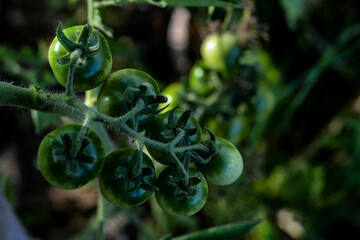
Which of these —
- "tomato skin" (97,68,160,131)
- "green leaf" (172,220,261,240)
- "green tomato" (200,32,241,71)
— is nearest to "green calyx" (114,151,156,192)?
"tomato skin" (97,68,160,131)

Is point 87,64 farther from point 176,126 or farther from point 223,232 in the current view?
point 223,232

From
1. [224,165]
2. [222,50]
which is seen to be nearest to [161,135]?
[224,165]

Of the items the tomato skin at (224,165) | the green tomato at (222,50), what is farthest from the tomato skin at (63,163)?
the green tomato at (222,50)

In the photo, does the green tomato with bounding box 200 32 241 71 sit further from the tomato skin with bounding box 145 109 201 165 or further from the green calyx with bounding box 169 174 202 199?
the green calyx with bounding box 169 174 202 199

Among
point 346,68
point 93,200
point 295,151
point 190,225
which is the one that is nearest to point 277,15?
point 346,68

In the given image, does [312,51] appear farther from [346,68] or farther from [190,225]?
[190,225]
